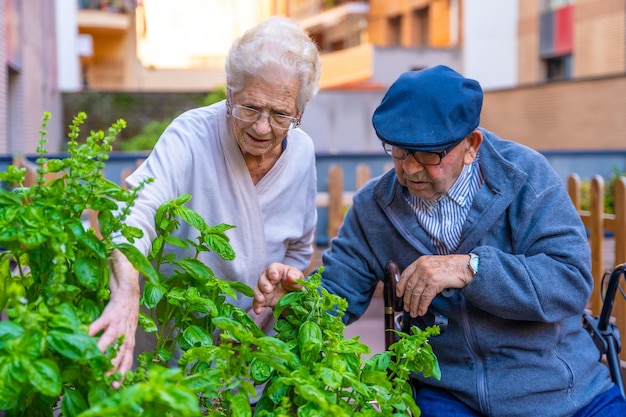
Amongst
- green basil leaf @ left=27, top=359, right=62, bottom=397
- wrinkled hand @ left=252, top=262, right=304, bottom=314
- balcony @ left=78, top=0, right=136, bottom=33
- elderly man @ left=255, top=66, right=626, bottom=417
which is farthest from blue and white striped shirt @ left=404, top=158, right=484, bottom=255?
balcony @ left=78, top=0, right=136, bottom=33

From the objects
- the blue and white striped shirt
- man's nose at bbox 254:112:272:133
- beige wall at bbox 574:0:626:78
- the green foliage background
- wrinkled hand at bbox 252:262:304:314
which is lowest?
wrinkled hand at bbox 252:262:304:314

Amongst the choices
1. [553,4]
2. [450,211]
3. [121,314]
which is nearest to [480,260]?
[450,211]

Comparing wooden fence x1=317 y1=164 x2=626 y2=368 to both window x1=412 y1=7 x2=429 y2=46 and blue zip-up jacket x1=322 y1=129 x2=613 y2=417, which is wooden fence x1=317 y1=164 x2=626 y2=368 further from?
window x1=412 y1=7 x2=429 y2=46

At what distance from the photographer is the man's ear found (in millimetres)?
2160

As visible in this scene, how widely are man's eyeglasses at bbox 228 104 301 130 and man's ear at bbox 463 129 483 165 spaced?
1.38ft

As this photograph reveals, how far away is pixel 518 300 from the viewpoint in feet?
6.72

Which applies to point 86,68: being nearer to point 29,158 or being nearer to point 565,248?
point 29,158

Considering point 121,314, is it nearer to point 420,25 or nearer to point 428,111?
point 428,111

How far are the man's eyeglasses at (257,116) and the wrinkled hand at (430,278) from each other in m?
0.48

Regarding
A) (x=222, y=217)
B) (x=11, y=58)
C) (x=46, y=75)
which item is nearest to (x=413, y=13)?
(x=46, y=75)

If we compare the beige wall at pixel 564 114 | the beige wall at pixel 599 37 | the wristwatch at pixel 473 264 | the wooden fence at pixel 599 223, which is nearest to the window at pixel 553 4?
the beige wall at pixel 599 37


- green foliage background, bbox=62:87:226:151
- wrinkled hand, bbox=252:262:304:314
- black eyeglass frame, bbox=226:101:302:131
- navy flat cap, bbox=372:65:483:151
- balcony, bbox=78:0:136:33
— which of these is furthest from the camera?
balcony, bbox=78:0:136:33

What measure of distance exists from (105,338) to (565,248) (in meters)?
1.08

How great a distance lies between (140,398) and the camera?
1.19 meters
